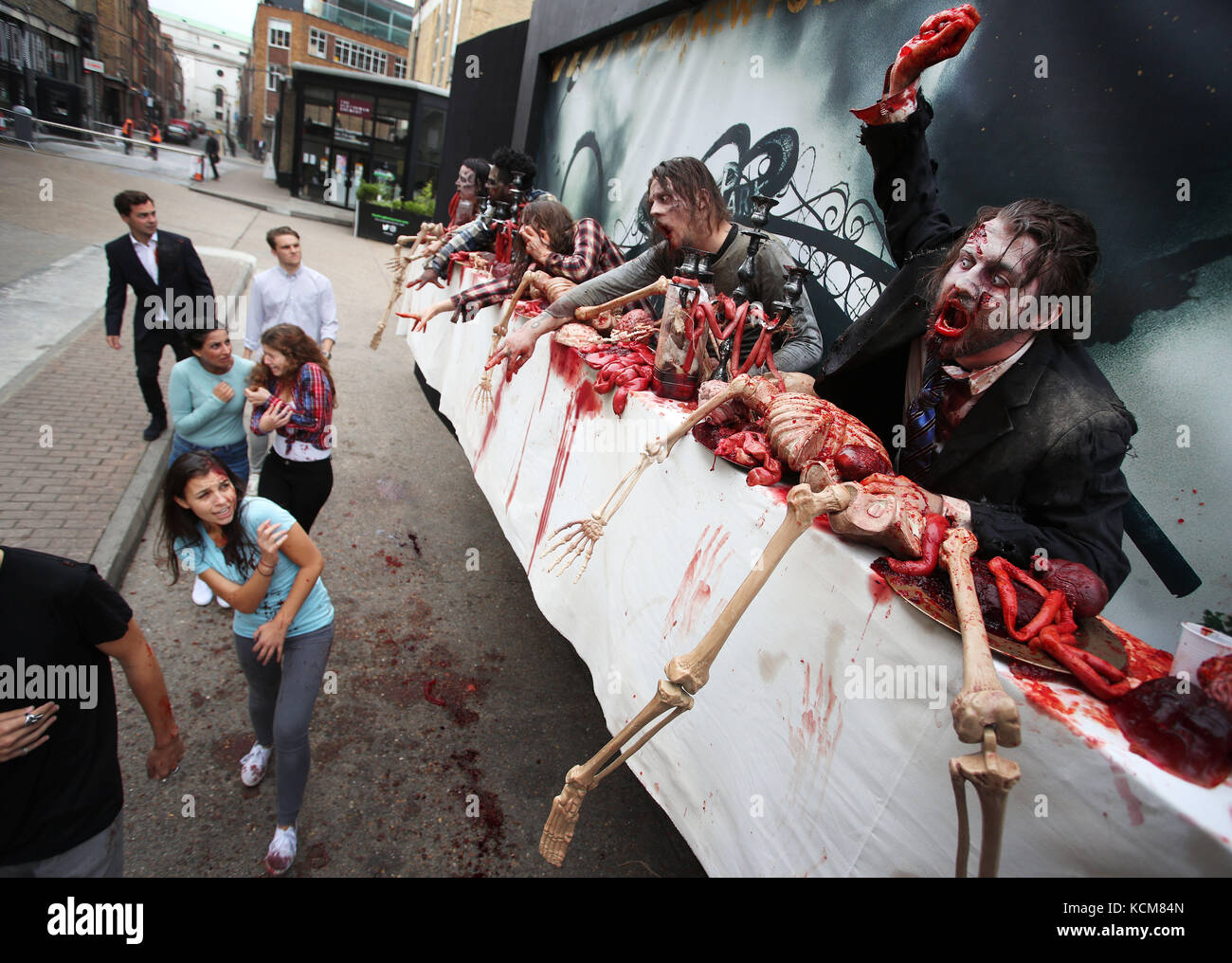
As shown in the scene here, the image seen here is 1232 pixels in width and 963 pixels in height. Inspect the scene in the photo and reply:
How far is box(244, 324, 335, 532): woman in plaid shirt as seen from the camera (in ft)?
12.0

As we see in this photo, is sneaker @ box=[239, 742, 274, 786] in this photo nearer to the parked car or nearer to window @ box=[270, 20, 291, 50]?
window @ box=[270, 20, 291, 50]

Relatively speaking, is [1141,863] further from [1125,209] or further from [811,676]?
[1125,209]

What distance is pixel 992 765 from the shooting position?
1.03m

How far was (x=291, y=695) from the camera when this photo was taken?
257 centimetres

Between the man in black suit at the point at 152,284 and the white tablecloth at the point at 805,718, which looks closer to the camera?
the white tablecloth at the point at 805,718

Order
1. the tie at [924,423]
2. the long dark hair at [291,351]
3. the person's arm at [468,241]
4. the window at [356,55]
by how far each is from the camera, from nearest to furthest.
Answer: the tie at [924,423] < the long dark hair at [291,351] < the person's arm at [468,241] < the window at [356,55]

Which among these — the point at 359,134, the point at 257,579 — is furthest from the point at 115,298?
the point at 359,134

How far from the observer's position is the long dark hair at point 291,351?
3670 millimetres

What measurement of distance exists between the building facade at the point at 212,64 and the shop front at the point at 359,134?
68.3 m

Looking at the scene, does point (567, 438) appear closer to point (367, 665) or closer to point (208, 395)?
point (367, 665)

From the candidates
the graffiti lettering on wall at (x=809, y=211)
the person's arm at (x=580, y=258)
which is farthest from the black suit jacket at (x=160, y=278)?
the graffiti lettering on wall at (x=809, y=211)

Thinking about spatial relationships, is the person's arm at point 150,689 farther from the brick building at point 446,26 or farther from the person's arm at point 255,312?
the brick building at point 446,26

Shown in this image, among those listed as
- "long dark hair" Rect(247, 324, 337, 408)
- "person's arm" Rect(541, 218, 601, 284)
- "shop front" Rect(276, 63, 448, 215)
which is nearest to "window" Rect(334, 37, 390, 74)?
"shop front" Rect(276, 63, 448, 215)

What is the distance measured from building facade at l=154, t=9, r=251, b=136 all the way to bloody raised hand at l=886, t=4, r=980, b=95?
327 ft
